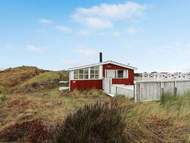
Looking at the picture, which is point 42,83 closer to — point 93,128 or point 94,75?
point 94,75

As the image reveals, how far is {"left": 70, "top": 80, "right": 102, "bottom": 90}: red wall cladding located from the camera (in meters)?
28.5

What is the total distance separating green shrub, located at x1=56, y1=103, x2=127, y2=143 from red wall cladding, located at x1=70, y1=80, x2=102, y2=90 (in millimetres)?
22233

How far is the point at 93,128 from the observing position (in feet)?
19.4

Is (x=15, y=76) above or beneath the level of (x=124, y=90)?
above

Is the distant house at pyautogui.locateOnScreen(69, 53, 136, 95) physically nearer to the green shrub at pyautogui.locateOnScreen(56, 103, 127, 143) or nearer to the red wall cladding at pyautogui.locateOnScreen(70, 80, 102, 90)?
the red wall cladding at pyautogui.locateOnScreen(70, 80, 102, 90)

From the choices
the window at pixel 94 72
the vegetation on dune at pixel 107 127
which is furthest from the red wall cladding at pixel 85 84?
the vegetation on dune at pixel 107 127

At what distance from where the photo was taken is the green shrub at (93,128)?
571cm

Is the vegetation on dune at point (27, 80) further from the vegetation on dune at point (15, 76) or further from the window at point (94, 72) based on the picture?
the window at point (94, 72)

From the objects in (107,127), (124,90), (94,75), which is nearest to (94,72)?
(94,75)

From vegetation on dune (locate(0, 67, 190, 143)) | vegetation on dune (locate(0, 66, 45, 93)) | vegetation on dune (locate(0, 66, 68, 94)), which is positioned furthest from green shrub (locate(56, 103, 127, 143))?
vegetation on dune (locate(0, 66, 45, 93))

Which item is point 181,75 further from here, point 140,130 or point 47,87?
point 140,130

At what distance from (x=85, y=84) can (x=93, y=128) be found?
896 inches

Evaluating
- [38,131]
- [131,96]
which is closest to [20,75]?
[131,96]

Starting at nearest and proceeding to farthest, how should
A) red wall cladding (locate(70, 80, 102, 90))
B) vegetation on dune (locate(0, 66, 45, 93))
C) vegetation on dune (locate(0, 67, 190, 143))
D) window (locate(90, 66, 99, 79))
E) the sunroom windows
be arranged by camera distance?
vegetation on dune (locate(0, 67, 190, 143)) → red wall cladding (locate(70, 80, 102, 90)) → the sunroom windows → window (locate(90, 66, 99, 79)) → vegetation on dune (locate(0, 66, 45, 93))
